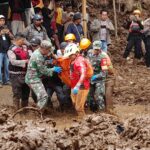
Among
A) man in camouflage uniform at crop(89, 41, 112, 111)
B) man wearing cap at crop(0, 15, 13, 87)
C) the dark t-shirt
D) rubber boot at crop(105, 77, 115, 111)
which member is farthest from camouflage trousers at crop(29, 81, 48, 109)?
the dark t-shirt

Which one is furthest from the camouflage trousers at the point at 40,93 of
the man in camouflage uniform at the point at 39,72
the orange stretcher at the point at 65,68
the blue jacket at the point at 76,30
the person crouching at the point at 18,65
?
the blue jacket at the point at 76,30

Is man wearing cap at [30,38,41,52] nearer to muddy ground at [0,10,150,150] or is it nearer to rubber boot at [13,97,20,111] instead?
rubber boot at [13,97,20,111]

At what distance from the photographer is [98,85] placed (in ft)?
45.2

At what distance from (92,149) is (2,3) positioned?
11.2 meters

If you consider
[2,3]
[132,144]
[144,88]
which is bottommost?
[144,88]

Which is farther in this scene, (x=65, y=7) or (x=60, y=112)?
(x=65, y=7)

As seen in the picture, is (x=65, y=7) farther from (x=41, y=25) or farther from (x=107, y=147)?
(x=107, y=147)

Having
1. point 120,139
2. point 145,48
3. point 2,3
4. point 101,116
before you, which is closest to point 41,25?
point 2,3

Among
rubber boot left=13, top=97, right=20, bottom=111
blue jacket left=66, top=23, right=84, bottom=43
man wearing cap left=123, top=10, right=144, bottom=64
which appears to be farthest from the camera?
man wearing cap left=123, top=10, right=144, bottom=64

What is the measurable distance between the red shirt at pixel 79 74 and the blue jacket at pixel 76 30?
3.70m

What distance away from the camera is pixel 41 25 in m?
15.9

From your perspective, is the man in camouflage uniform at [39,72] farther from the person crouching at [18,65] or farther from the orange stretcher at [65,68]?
the person crouching at [18,65]

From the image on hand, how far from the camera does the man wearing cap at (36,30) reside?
1552cm

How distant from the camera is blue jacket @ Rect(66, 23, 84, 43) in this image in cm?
1694
